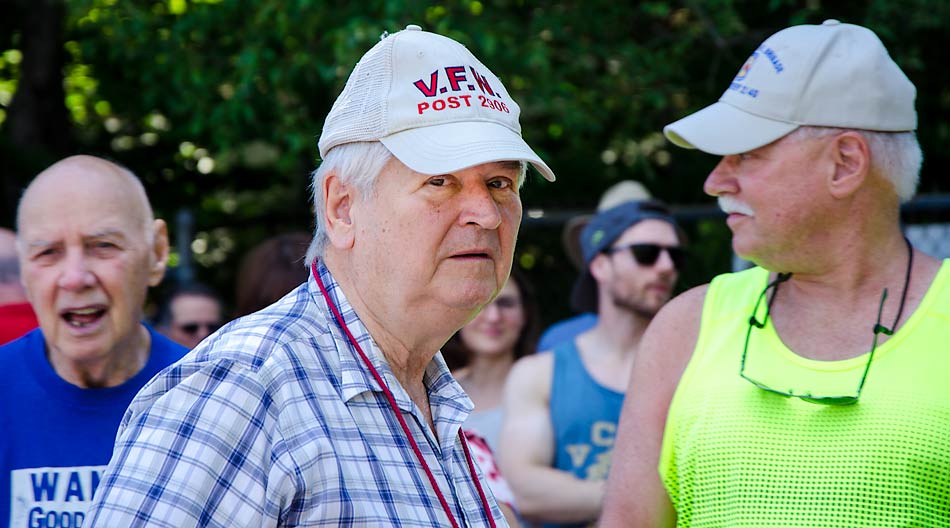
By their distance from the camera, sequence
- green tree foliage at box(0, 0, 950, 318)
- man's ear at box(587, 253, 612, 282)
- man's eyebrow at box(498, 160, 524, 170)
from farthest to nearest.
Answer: green tree foliage at box(0, 0, 950, 318), man's ear at box(587, 253, 612, 282), man's eyebrow at box(498, 160, 524, 170)

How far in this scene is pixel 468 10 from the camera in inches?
274

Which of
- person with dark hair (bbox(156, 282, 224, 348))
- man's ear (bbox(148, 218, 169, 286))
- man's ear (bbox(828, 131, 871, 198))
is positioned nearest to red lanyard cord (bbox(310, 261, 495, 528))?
man's ear (bbox(828, 131, 871, 198))

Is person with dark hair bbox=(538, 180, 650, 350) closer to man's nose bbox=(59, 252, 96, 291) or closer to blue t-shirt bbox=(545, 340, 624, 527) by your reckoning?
blue t-shirt bbox=(545, 340, 624, 527)

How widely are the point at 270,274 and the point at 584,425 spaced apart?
1323 mm

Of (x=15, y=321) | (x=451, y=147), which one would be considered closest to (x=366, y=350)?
(x=451, y=147)

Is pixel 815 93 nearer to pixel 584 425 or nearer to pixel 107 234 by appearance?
pixel 107 234

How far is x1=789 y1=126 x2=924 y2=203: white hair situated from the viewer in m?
2.50

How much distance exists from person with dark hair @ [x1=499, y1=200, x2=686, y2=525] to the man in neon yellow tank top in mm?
1943

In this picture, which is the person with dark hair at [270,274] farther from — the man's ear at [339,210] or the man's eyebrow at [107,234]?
the man's ear at [339,210]

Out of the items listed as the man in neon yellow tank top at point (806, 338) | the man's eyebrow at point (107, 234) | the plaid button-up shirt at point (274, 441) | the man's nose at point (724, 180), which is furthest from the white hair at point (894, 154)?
the man's eyebrow at point (107, 234)

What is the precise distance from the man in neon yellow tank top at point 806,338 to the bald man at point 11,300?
74.5 inches

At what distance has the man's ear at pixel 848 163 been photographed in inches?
97.6

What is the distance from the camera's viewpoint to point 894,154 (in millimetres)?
2531

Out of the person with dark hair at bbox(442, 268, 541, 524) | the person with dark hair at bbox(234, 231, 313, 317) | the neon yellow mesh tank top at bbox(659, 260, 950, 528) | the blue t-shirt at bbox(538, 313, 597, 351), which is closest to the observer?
the neon yellow mesh tank top at bbox(659, 260, 950, 528)
